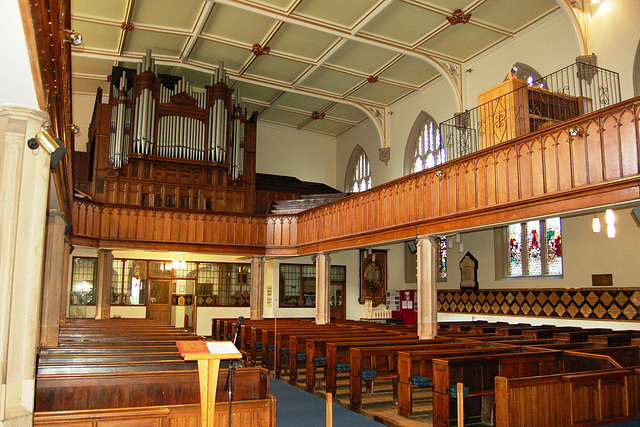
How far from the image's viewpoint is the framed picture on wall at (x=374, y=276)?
1973cm

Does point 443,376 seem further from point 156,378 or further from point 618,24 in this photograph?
point 618,24

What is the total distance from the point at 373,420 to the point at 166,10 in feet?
36.5

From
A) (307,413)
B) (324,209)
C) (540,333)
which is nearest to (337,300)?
(324,209)

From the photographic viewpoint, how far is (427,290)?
10.6 meters

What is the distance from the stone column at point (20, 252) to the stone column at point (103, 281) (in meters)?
11.0

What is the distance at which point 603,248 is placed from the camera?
39.6 feet

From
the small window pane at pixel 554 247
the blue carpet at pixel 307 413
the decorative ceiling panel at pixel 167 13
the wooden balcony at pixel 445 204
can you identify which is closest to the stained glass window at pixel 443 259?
the small window pane at pixel 554 247

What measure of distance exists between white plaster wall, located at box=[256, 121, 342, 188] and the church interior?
3.5 inches

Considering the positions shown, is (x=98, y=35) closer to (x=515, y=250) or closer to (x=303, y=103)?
(x=303, y=103)

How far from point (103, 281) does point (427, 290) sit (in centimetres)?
917

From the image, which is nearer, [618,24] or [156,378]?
[156,378]

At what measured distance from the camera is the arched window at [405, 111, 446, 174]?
1680 cm

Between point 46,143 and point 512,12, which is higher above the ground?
point 512,12

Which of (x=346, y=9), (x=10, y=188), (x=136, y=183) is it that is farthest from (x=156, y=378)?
(x=136, y=183)
